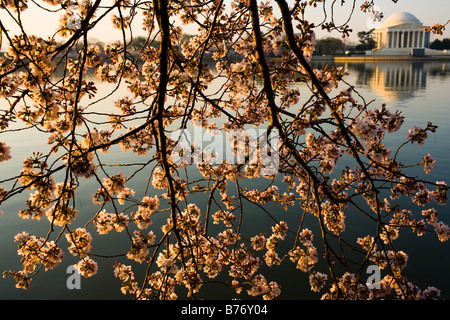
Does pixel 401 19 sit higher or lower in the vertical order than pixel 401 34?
higher

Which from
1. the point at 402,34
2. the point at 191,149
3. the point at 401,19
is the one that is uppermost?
the point at 401,19

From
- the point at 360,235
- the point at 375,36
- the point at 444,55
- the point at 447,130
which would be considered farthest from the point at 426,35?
the point at 360,235

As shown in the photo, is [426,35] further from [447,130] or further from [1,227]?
[1,227]

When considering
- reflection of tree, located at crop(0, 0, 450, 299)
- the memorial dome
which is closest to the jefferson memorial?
the memorial dome

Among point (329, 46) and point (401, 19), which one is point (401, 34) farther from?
point (329, 46)

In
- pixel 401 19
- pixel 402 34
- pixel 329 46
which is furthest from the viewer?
pixel 329 46

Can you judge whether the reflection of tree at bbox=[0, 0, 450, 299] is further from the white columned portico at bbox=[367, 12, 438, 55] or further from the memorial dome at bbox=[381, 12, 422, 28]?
the memorial dome at bbox=[381, 12, 422, 28]

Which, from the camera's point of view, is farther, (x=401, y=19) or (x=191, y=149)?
(x=401, y=19)

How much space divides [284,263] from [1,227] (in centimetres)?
663

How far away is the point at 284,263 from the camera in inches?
263

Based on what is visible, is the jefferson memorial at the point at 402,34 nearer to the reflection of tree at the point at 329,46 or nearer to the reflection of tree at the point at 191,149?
the reflection of tree at the point at 329,46

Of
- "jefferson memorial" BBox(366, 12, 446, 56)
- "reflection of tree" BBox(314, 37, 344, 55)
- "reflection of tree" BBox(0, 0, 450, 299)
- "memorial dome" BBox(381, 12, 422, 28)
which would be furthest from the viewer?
"reflection of tree" BBox(314, 37, 344, 55)

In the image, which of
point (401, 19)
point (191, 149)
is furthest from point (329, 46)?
point (191, 149)
